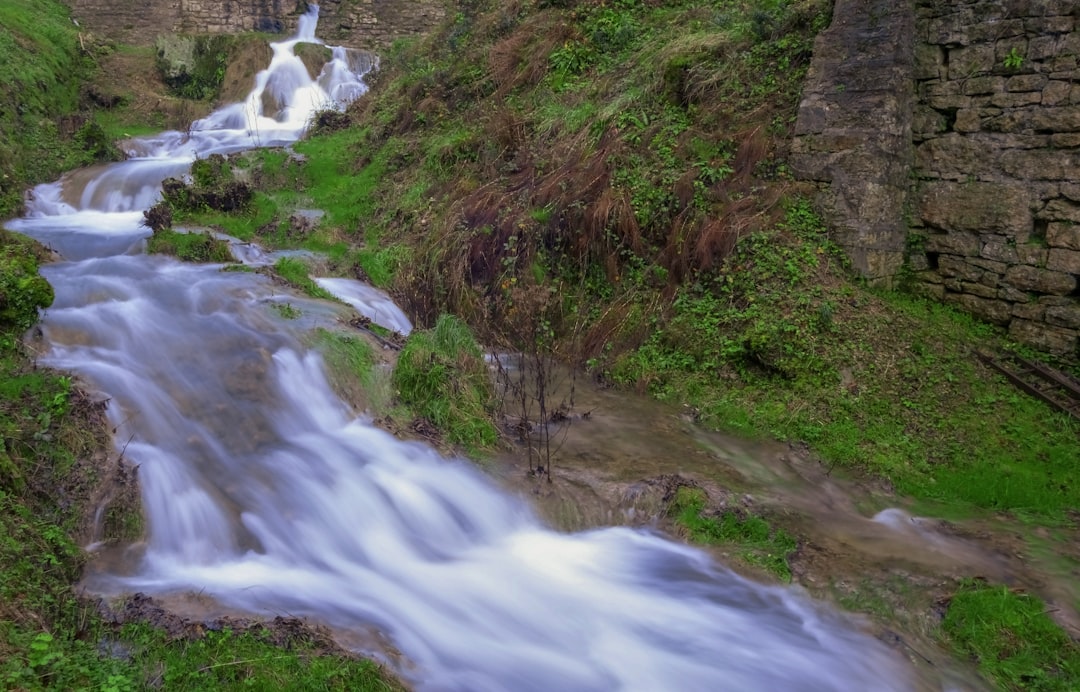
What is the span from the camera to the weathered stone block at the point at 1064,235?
20.1 feet

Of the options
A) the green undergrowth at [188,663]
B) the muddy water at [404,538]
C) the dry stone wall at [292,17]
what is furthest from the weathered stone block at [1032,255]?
the dry stone wall at [292,17]

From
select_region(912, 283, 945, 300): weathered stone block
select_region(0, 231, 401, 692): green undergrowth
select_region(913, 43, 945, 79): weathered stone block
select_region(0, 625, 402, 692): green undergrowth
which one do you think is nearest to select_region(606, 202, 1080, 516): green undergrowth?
select_region(912, 283, 945, 300): weathered stone block

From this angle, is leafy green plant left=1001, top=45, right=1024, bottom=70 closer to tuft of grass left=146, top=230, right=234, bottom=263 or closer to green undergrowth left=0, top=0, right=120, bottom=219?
tuft of grass left=146, top=230, right=234, bottom=263

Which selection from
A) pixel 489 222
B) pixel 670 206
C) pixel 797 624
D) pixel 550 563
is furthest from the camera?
pixel 489 222

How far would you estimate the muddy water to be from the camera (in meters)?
4.09

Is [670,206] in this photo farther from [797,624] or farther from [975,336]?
[797,624]

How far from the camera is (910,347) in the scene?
6.57m

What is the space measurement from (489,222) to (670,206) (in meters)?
→ 2.27

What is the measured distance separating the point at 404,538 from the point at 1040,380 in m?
5.67

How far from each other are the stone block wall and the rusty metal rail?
0.98 feet

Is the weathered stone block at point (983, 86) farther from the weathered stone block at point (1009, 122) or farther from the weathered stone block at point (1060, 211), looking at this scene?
the weathered stone block at point (1060, 211)

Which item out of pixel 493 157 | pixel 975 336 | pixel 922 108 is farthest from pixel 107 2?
pixel 975 336

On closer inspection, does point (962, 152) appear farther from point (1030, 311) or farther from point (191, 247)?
point (191, 247)

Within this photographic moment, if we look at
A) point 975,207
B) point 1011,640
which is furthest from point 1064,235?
point 1011,640
